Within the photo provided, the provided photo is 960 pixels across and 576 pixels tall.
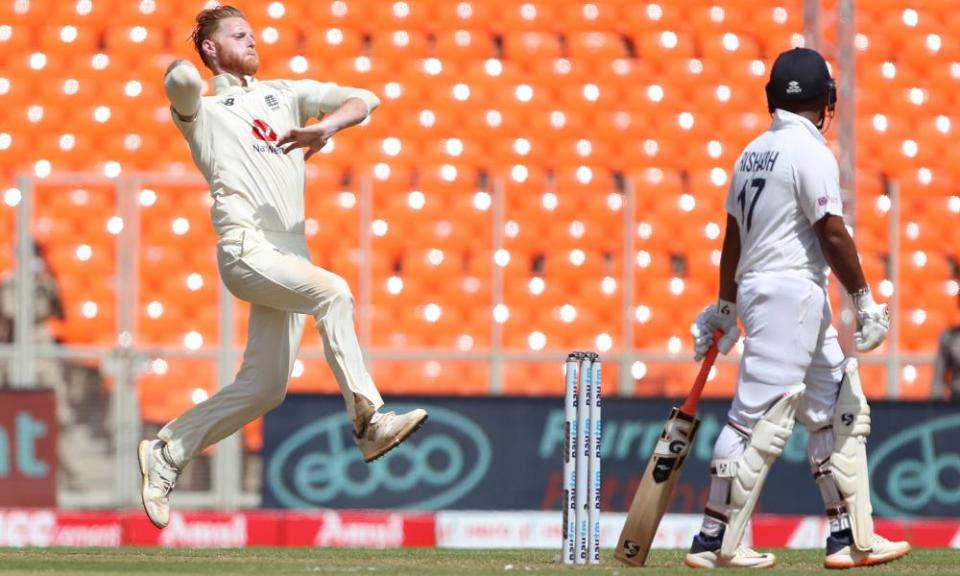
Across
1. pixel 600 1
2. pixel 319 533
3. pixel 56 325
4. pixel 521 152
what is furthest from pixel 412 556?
pixel 600 1

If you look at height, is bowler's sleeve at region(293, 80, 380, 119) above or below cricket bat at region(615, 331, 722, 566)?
above

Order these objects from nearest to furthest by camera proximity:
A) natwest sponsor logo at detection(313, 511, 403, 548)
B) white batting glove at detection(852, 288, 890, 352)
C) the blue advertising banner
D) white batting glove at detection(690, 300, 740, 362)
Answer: white batting glove at detection(852, 288, 890, 352)
white batting glove at detection(690, 300, 740, 362)
natwest sponsor logo at detection(313, 511, 403, 548)
the blue advertising banner

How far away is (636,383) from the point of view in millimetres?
12320

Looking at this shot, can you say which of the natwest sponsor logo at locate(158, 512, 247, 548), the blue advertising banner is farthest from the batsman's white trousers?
the natwest sponsor logo at locate(158, 512, 247, 548)

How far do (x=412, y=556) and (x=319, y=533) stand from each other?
12.8ft

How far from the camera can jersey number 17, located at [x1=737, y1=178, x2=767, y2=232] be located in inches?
276

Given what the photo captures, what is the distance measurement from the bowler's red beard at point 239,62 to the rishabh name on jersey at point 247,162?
0.12m

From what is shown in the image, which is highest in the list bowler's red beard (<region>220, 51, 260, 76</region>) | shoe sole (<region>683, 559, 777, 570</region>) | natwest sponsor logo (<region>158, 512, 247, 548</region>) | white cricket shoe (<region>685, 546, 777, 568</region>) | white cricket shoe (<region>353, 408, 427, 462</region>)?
bowler's red beard (<region>220, 51, 260, 76</region>)

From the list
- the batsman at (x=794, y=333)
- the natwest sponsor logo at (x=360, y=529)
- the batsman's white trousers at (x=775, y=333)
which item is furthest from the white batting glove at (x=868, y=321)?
the natwest sponsor logo at (x=360, y=529)

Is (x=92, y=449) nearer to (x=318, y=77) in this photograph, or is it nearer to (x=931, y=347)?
(x=318, y=77)

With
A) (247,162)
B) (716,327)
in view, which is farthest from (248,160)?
(716,327)

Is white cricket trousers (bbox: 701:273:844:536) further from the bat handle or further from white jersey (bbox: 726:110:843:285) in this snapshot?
the bat handle

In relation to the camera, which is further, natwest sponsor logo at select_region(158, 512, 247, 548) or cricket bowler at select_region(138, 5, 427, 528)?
natwest sponsor logo at select_region(158, 512, 247, 548)

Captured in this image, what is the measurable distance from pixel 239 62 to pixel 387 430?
1577mm
